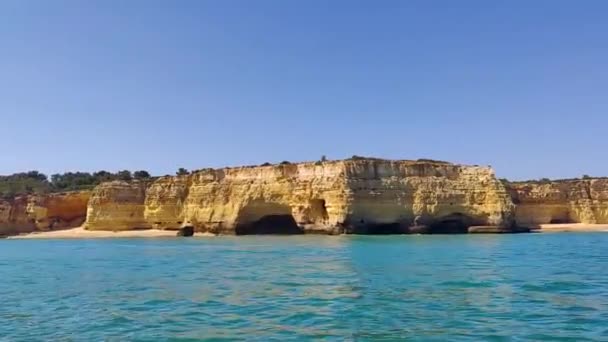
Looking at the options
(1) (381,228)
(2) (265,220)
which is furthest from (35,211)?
(1) (381,228)

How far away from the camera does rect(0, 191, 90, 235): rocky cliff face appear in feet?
224

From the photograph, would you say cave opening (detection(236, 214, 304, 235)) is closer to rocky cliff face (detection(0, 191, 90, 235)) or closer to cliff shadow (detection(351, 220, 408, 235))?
cliff shadow (detection(351, 220, 408, 235))

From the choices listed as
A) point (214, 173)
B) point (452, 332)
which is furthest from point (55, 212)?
point (452, 332)

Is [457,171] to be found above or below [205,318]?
above

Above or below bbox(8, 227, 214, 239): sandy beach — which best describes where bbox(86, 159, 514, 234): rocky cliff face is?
above

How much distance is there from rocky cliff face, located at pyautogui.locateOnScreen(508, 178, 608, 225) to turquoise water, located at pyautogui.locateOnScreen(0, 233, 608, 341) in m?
46.0

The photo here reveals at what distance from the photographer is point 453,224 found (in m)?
56.3

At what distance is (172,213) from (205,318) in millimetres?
52623

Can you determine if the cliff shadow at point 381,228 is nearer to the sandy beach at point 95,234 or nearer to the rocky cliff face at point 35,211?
the sandy beach at point 95,234

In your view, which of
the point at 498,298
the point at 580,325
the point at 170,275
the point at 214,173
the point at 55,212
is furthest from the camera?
the point at 55,212

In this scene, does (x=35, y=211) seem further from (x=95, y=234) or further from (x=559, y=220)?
(x=559, y=220)

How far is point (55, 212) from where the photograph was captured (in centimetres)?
6962

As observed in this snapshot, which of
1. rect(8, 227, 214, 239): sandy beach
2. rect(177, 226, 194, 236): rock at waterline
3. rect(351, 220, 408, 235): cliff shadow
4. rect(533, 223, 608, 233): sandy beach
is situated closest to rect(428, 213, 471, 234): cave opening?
rect(351, 220, 408, 235): cliff shadow

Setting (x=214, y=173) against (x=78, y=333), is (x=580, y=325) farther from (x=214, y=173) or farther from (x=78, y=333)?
(x=214, y=173)
